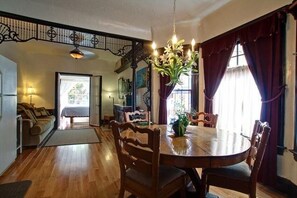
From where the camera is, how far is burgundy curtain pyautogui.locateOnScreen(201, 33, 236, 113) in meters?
3.26

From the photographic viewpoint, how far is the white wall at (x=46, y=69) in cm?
670

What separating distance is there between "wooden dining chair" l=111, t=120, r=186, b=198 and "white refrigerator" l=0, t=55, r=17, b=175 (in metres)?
2.20

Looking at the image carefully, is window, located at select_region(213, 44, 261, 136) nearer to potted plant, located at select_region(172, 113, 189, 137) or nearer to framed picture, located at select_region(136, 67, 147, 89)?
potted plant, located at select_region(172, 113, 189, 137)

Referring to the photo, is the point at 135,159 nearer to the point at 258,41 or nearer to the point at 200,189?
the point at 200,189

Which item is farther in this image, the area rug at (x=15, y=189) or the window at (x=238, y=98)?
the window at (x=238, y=98)

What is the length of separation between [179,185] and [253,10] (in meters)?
2.69

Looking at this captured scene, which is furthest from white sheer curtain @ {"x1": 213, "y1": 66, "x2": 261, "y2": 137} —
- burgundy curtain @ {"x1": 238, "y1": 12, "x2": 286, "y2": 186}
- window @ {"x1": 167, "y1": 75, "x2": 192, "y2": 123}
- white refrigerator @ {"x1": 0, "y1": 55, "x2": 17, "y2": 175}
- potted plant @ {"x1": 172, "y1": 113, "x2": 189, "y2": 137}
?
white refrigerator @ {"x1": 0, "y1": 55, "x2": 17, "y2": 175}

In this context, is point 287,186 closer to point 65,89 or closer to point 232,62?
point 232,62

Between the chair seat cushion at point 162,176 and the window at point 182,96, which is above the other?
the window at point 182,96

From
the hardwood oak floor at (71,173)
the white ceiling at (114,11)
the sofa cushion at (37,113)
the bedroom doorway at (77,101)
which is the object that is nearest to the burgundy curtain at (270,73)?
the hardwood oak floor at (71,173)

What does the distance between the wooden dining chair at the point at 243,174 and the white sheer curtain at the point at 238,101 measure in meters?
1.09

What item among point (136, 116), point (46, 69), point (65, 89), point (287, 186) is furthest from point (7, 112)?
point (65, 89)

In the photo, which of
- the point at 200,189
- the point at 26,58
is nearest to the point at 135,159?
the point at 200,189

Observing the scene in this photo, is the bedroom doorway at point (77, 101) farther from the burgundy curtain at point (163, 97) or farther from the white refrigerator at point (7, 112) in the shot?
the burgundy curtain at point (163, 97)
